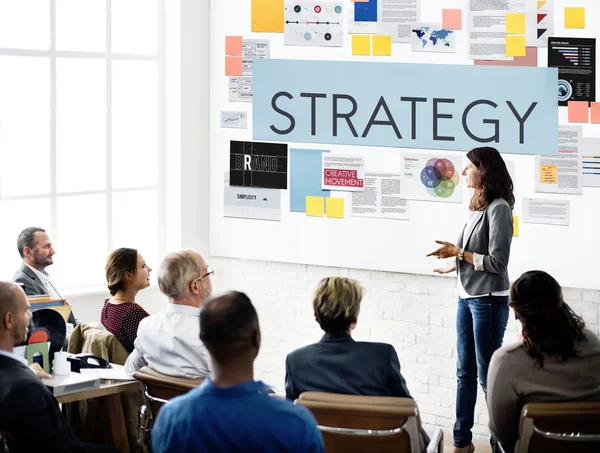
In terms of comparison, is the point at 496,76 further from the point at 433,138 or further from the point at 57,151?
the point at 57,151

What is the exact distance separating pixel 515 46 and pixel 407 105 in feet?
2.69

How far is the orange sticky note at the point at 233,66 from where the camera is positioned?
23.7ft

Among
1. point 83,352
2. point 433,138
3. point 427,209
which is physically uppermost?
point 433,138

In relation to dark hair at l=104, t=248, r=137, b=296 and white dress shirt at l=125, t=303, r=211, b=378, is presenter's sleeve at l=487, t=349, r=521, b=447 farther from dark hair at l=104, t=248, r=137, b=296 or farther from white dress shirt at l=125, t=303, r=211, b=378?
dark hair at l=104, t=248, r=137, b=296

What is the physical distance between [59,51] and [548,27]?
→ 132 inches

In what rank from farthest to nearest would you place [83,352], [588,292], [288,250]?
1. [288,250]
2. [588,292]
3. [83,352]

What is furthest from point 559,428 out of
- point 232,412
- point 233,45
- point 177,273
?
point 233,45

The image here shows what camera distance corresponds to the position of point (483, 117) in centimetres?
632

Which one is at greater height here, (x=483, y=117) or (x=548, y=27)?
(x=548, y=27)

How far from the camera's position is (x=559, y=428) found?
3.54m

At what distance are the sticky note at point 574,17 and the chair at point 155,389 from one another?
133 inches

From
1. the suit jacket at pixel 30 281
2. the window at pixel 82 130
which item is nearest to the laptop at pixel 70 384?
the suit jacket at pixel 30 281

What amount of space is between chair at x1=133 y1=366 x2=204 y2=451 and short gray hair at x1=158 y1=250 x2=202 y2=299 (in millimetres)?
431

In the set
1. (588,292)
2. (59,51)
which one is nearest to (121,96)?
(59,51)
